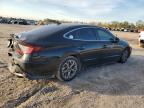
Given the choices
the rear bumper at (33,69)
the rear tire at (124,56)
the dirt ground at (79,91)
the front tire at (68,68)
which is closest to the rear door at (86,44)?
the front tire at (68,68)

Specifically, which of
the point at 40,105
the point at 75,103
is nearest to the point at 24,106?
the point at 40,105

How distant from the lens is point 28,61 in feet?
20.1

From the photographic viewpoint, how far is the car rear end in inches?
241

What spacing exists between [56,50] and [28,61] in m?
0.81

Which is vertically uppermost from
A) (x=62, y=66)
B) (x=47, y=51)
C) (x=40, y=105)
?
(x=47, y=51)

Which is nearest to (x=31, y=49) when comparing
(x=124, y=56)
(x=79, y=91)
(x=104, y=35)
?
(x=79, y=91)

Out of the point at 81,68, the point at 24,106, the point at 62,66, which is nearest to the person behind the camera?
the point at 24,106

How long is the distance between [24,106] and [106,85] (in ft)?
8.08

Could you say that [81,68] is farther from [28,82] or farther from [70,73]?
[28,82]

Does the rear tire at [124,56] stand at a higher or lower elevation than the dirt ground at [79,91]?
higher

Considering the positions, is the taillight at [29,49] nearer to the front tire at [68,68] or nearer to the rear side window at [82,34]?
the front tire at [68,68]

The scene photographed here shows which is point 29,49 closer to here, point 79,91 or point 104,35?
point 79,91

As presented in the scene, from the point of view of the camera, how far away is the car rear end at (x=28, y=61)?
6124 mm

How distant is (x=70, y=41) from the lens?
6934 mm
